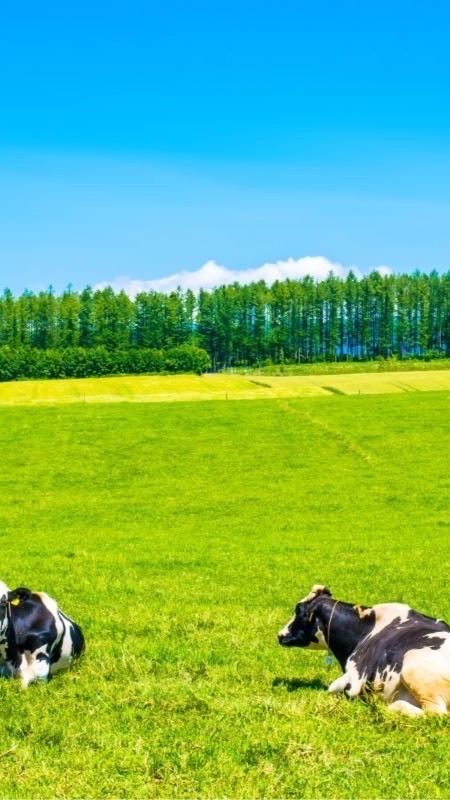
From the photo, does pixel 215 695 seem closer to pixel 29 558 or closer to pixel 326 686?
pixel 326 686

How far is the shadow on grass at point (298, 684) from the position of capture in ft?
31.2

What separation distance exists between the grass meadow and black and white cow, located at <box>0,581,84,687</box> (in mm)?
304

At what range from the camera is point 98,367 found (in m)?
156

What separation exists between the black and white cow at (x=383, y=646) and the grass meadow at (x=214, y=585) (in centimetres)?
28

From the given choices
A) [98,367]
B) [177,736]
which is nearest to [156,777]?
[177,736]

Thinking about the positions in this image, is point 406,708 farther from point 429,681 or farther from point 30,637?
point 30,637

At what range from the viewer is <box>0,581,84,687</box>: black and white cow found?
9.59 meters

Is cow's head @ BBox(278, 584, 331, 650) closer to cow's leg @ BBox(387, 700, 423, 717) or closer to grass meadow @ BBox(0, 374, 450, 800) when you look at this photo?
grass meadow @ BBox(0, 374, 450, 800)

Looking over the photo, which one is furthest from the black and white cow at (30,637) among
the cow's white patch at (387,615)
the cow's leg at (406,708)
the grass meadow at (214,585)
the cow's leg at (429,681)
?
the cow's leg at (429,681)

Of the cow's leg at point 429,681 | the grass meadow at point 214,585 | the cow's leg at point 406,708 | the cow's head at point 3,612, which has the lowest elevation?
the grass meadow at point 214,585

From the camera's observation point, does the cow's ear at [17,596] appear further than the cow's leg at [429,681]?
Yes

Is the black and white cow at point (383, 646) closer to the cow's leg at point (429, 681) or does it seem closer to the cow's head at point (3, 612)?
the cow's leg at point (429, 681)

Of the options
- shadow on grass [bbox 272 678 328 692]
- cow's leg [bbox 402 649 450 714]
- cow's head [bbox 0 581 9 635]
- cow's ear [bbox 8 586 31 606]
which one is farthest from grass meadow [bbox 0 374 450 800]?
cow's ear [bbox 8 586 31 606]

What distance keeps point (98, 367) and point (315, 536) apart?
133 meters
